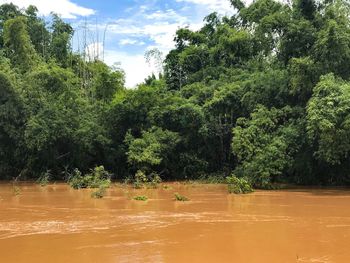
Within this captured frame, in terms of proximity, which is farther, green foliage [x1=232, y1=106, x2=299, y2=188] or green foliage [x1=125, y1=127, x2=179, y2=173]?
green foliage [x1=125, y1=127, x2=179, y2=173]

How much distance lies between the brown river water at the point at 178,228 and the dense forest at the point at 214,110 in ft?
8.45

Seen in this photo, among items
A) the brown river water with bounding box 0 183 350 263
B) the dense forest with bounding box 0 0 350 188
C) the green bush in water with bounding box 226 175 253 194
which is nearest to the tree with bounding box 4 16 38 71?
the dense forest with bounding box 0 0 350 188

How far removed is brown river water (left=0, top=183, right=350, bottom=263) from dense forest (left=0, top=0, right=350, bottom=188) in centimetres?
258

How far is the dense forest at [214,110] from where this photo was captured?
1648cm

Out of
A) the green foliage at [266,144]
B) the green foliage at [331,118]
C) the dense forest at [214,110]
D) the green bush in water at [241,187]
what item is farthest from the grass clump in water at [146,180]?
the green foliage at [331,118]

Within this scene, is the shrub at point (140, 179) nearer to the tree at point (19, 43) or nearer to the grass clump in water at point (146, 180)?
the grass clump in water at point (146, 180)

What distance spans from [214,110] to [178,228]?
12.5 meters

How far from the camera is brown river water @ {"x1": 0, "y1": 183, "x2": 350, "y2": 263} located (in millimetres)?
6887

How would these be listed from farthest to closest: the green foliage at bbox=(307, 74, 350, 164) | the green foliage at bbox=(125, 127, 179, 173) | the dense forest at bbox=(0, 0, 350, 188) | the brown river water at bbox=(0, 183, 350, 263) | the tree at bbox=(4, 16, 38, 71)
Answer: the tree at bbox=(4, 16, 38, 71), the green foliage at bbox=(125, 127, 179, 173), the dense forest at bbox=(0, 0, 350, 188), the green foliage at bbox=(307, 74, 350, 164), the brown river water at bbox=(0, 183, 350, 263)

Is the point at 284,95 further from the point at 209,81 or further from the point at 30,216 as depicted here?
the point at 30,216

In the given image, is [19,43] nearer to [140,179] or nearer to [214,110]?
[140,179]

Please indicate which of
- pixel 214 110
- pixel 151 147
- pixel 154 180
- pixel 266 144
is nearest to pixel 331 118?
pixel 266 144

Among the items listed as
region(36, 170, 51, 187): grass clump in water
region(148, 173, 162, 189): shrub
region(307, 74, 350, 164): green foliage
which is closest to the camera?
region(307, 74, 350, 164): green foliage

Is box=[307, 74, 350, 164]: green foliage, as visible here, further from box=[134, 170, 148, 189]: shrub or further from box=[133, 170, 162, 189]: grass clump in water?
box=[134, 170, 148, 189]: shrub
